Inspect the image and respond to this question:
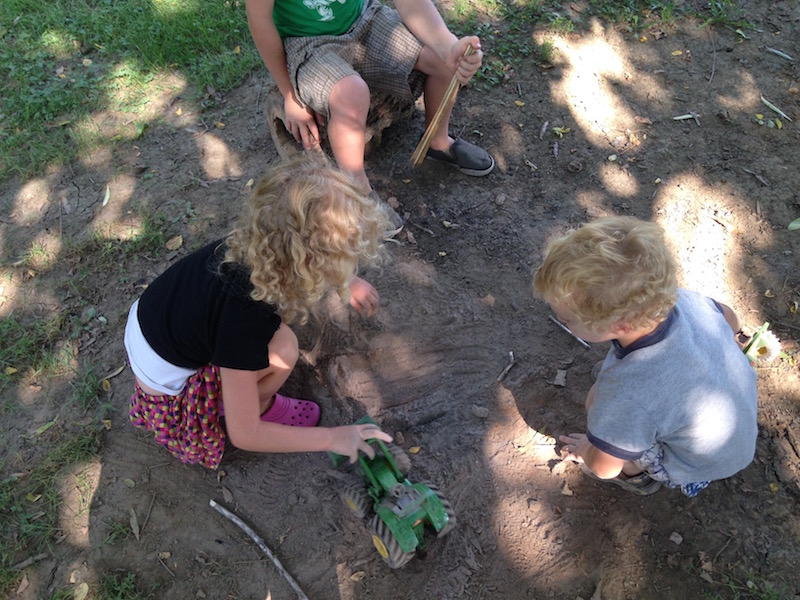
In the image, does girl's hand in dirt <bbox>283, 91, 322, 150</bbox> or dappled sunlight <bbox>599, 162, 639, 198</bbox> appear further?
dappled sunlight <bbox>599, 162, 639, 198</bbox>

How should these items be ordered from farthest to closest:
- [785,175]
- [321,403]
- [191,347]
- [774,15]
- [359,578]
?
[774,15] → [785,175] → [321,403] → [359,578] → [191,347]

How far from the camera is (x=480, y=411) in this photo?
2545 millimetres

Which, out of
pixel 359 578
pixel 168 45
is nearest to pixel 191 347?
pixel 359 578

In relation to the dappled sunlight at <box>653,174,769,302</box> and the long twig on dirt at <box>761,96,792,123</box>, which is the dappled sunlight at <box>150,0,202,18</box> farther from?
the long twig on dirt at <box>761,96,792,123</box>

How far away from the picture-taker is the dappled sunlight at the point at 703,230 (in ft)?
9.50

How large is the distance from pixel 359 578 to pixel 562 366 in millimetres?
1295

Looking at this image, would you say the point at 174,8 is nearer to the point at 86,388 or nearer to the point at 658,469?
the point at 86,388

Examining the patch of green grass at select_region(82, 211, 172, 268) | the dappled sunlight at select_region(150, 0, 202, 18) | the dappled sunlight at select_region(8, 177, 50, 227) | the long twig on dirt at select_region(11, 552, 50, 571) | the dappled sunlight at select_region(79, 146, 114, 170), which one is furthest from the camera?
the dappled sunlight at select_region(150, 0, 202, 18)

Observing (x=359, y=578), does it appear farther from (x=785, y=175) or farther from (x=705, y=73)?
(x=705, y=73)

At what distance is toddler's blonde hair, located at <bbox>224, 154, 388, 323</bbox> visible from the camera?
165 cm

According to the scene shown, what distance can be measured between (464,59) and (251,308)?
1.59 metres

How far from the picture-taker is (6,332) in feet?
9.52

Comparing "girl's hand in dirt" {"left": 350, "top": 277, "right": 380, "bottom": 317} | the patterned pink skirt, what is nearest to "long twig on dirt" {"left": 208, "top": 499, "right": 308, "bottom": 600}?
the patterned pink skirt

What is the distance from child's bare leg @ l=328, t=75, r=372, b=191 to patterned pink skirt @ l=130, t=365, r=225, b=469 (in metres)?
1.20
